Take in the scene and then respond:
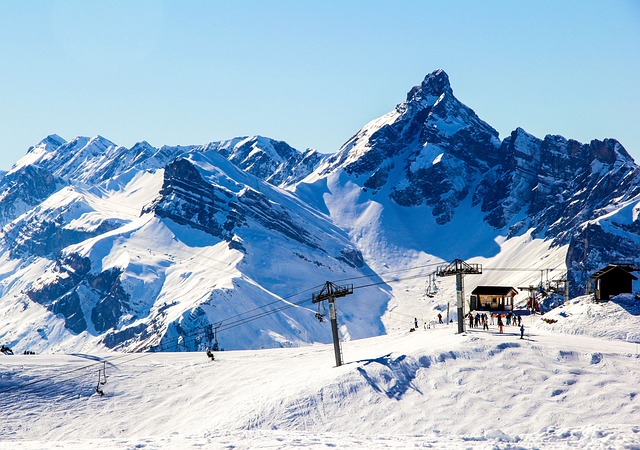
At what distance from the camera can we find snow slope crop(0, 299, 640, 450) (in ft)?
200

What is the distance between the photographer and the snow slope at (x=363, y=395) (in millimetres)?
60844

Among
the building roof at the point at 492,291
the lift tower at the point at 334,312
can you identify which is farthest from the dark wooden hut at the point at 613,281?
the lift tower at the point at 334,312

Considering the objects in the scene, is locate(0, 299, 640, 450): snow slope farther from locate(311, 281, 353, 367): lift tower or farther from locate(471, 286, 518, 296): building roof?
locate(471, 286, 518, 296): building roof

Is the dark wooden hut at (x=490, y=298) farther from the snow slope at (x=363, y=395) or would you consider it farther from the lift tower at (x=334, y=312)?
the lift tower at (x=334, y=312)

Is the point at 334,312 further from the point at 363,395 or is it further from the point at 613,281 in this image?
the point at 613,281

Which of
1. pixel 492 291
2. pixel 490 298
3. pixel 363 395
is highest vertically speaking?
pixel 492 291

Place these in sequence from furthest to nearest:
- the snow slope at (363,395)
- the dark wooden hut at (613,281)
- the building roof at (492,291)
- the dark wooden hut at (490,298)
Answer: the dark wooden hut at (490,298) → the building roof at (492,291) → the dark wooden hut at (613,281) → the snow slope at (363,395)

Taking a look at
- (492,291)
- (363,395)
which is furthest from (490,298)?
(363,395)

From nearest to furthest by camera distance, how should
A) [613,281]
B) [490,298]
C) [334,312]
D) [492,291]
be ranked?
[334,312], [613,281], [492,291], [490,298]

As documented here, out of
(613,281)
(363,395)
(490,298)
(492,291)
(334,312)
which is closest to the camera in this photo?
(363,395)

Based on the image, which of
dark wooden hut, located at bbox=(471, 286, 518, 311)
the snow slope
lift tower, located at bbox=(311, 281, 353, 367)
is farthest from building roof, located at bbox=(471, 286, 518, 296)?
lift tower, located at bbox=(311, 281, 353, 367)

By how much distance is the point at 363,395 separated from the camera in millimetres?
68312

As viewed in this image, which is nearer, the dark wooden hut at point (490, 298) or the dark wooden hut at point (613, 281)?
the dark wooden hut at point (613, 281)

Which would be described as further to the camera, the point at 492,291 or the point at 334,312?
the point at 492,291
